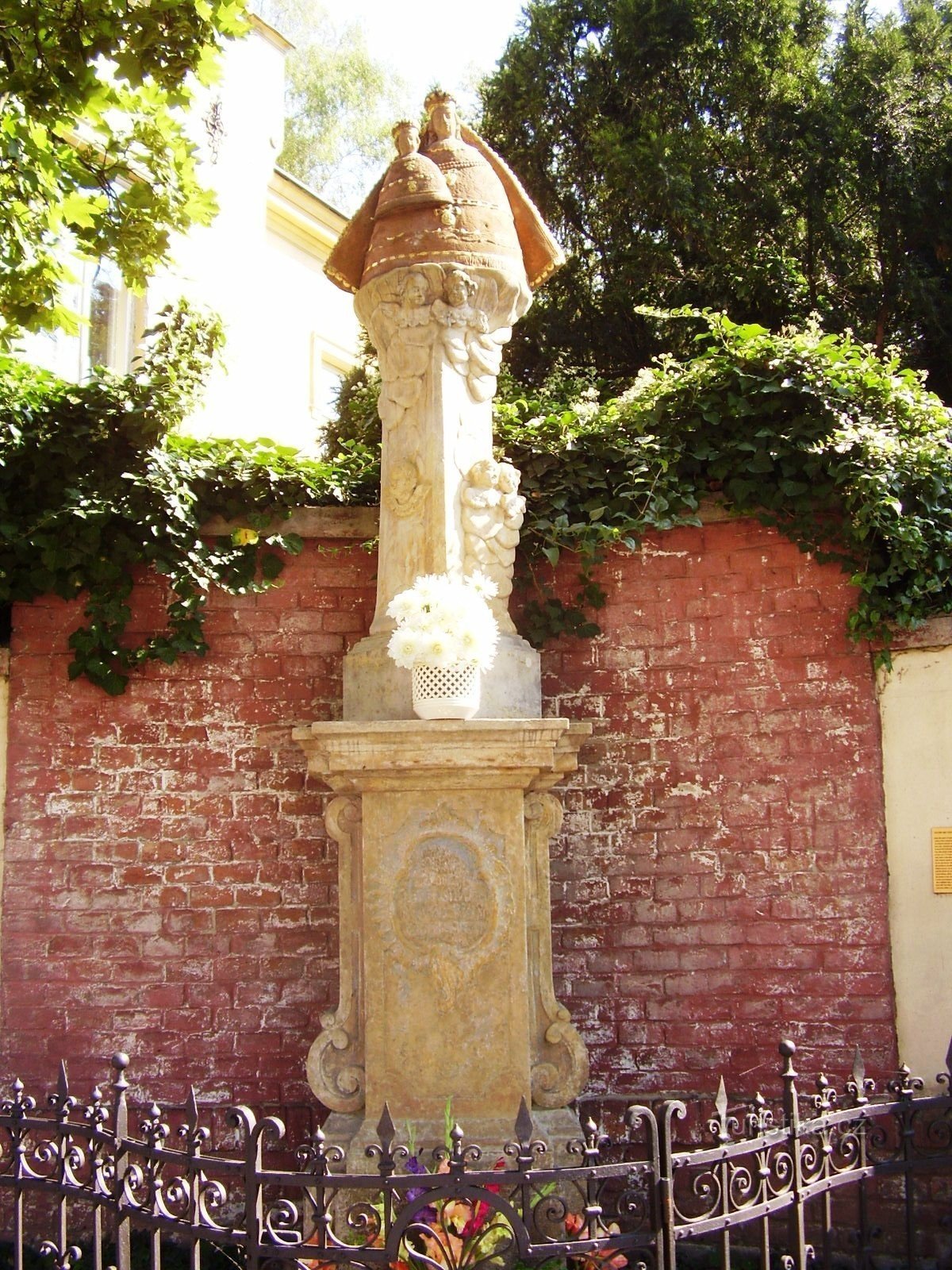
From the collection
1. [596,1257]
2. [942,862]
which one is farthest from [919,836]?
[596,1257]

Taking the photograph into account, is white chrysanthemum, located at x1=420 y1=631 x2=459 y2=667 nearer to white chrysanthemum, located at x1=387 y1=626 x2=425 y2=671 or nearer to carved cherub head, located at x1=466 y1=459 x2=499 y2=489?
white chrysanthemum, located at x1=387 y1=626 x2=425 y2=671

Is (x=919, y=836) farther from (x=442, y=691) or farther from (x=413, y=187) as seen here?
(x=413, y=187)

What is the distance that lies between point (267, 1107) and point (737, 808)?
8.08 feet

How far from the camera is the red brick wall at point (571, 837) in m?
6.03

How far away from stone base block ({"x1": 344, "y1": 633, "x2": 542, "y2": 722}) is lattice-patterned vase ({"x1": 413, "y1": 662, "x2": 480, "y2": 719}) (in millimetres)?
258

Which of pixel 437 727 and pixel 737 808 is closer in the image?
pixel 437 727

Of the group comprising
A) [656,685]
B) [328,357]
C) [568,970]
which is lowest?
[568,970]

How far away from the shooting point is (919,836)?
19.1 ft

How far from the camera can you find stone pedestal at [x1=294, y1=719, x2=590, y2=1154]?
180 inches

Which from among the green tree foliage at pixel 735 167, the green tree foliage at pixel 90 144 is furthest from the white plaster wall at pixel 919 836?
the green tree foliage at pixel 735 167

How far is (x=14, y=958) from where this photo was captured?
614cm

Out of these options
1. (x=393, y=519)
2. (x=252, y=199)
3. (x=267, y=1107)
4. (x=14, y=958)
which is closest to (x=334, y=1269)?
(x=267, y=1107)

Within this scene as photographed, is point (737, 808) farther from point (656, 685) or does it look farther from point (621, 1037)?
point (621, 1037)

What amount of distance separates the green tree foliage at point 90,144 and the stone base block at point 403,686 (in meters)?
2.05
